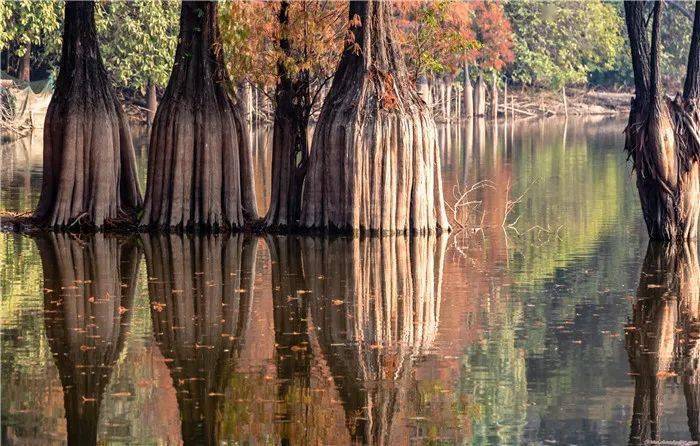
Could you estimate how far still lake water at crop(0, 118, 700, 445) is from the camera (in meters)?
10.8

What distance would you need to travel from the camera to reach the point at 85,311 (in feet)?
50.5

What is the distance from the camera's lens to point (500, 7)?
230ft

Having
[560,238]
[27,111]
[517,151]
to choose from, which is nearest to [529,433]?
[560,238]

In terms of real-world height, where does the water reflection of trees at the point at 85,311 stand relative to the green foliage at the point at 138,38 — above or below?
below

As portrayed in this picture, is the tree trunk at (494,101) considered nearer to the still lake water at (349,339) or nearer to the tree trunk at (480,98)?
the tree trunk at (480,98)

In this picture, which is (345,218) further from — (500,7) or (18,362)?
(500,7)

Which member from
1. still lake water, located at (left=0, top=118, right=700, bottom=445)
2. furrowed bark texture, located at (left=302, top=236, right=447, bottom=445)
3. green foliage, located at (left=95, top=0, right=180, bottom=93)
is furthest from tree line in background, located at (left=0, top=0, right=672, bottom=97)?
furrowed bark texture, located at (left=302, top=236, right=447, bottom=445)

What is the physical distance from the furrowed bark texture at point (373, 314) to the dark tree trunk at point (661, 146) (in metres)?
3.38

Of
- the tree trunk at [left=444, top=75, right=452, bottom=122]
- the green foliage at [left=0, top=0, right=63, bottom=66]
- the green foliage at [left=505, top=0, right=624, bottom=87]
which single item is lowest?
the tree trunk at [left=444, top=75, right=452, bottom=122]

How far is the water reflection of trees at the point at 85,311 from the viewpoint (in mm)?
11516

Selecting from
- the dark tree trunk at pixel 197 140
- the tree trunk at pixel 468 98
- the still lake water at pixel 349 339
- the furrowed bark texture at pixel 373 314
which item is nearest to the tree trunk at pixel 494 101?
the tree trunk at pixel 468 98

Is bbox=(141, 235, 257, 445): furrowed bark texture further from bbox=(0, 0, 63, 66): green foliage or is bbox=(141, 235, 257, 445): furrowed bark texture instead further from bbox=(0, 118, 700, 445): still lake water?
bbox=(0, 0, 63, 66): green foliage

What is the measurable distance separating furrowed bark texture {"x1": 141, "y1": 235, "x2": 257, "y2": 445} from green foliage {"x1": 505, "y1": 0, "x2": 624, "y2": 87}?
5785cm

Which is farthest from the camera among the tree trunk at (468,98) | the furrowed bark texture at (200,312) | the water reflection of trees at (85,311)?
the tree trunk at (468,98)
